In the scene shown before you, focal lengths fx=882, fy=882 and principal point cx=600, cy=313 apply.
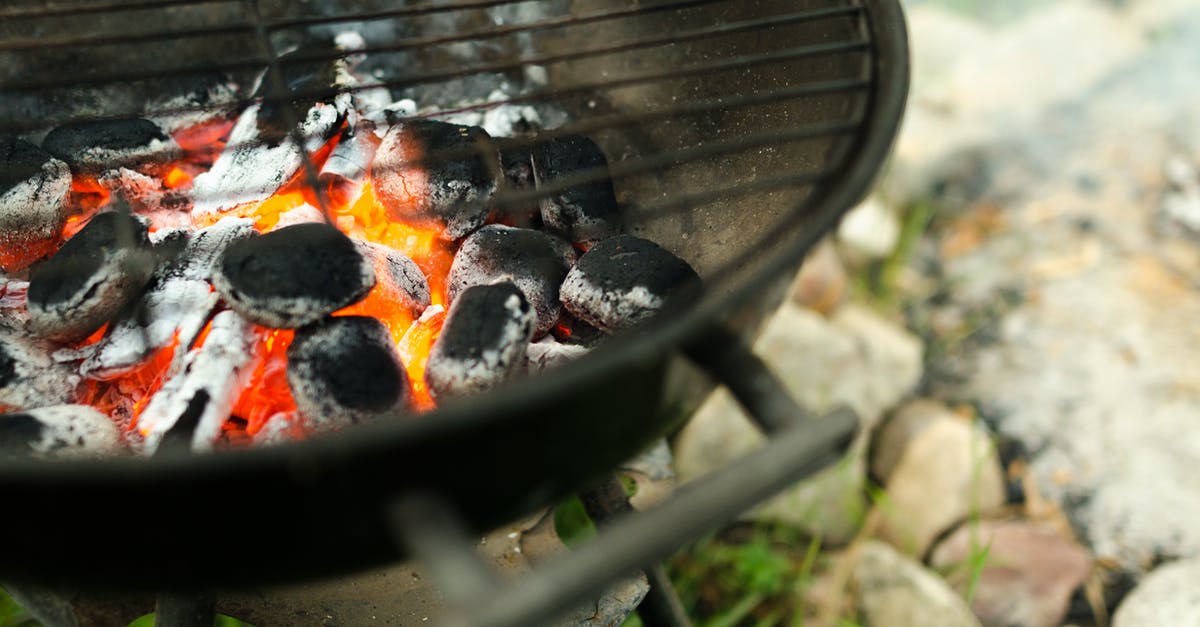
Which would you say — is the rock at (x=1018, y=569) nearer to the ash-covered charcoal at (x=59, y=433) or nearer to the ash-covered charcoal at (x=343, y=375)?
the ash-covered charcoal at (x=343, y=375)

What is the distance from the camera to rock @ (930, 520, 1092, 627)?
1305 millimetres

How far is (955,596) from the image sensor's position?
1281 mm

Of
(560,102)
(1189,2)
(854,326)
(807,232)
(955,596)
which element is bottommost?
(955,596)

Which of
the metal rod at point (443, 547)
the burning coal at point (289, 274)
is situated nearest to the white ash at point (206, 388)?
the burning coal at point (289, 274)

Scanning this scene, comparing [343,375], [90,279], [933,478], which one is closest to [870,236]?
[933,478]

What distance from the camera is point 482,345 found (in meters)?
0.78

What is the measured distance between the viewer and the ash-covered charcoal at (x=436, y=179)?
0.99 metres

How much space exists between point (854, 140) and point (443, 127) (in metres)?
0.49

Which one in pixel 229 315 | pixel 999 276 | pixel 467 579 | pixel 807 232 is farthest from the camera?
pixel 999 276

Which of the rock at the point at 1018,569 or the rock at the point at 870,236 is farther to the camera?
the rock at the point at 870,236

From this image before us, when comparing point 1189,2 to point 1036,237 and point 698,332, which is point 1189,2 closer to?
point 1036,237

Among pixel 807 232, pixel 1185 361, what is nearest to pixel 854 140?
pixel 807 232

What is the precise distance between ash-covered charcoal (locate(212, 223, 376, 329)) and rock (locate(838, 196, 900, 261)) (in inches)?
50.6

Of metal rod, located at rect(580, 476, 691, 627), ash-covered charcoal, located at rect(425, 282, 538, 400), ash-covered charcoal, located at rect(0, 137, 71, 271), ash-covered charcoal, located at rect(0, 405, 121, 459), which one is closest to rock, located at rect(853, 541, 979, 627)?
metal rod, located at rect(580, 476, 691, 627)
